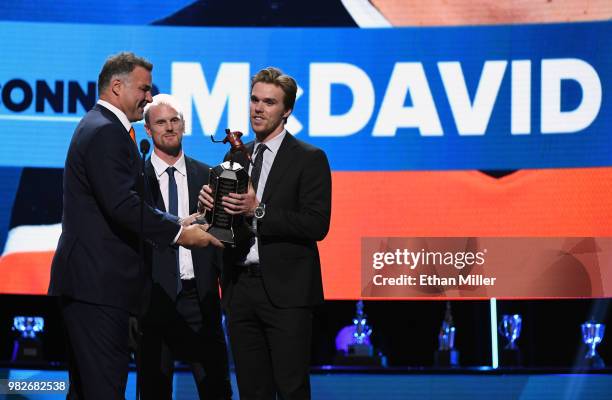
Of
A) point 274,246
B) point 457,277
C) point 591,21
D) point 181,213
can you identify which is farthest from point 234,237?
point 591,21

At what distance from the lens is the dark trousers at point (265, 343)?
2918 millimetres

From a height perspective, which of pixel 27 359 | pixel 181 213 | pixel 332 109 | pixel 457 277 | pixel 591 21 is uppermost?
pixel 591 21

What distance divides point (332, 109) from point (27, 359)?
2.14m

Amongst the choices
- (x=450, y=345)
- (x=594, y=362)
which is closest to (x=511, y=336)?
(x=450, y=345)

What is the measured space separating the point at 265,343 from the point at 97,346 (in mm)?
574

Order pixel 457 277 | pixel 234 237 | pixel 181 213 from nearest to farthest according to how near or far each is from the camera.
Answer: pixel 234 237 → pixel 181 213 → pixel 457 277

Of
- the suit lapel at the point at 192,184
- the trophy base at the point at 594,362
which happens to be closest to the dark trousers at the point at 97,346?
the suit lapel at the point at 192,184

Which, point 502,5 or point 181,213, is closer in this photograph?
point 181,213

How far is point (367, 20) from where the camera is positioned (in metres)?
4.86

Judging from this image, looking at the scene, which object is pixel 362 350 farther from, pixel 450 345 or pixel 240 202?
pixel 240 202

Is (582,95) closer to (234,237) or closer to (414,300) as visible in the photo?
(414,300)

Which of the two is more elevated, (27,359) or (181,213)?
(181,213)

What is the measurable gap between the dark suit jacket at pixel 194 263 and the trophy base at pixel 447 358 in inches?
67.5

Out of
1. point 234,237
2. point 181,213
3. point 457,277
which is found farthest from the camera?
point 457,277
